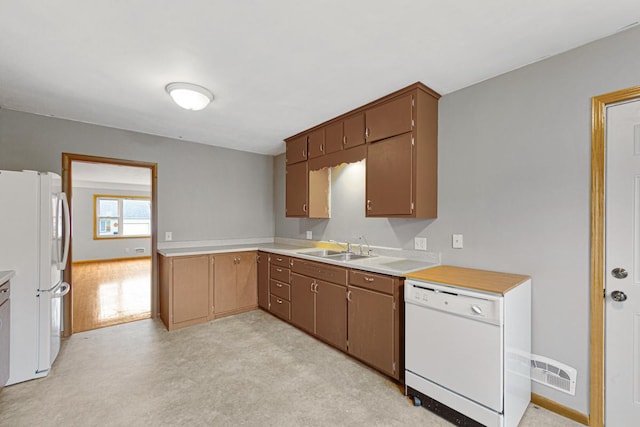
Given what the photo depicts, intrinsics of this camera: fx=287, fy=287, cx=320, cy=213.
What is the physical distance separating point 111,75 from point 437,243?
3.05m

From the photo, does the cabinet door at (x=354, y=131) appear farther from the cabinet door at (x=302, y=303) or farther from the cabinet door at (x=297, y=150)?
the cabinet door at (x=302, y=303)

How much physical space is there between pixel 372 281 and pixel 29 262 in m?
2.83

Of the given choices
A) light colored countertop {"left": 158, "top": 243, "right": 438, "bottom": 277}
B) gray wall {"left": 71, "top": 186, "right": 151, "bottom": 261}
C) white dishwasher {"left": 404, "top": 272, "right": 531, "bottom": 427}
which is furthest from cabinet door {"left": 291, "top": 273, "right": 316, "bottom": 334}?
gray wall {"left": 71, "top": 186, "right": 151, "bottom": 261}

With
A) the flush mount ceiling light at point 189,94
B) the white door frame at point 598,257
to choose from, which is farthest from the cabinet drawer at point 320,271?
the flush mount ceiling light at point 189,94

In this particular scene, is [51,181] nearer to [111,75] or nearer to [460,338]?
[111,75]

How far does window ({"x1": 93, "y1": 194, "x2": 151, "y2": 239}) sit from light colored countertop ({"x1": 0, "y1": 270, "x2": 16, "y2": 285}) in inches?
275

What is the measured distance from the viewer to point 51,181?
2443 mm

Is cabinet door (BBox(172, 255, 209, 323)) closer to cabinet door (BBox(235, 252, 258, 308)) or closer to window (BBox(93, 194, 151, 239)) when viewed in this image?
cabinet door (BBox(235, 252, 258, 308))

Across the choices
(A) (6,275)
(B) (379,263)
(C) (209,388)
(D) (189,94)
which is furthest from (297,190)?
(A) (6,275)

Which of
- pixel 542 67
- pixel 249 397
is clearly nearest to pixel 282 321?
pixel 249 397

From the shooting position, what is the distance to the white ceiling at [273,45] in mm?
1530

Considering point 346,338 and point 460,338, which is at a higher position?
point 460,338

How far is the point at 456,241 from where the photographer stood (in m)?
2.49

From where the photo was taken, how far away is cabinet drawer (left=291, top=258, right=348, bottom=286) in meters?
2.75
